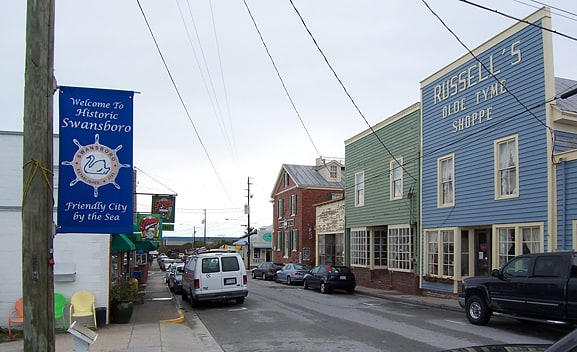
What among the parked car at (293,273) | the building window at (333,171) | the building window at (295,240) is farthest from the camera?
the building window at (333,171)

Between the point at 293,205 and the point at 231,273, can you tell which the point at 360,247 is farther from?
the point at 293,205

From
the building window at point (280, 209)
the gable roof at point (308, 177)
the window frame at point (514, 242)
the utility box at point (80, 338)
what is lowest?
the utility box at point (80, 338)

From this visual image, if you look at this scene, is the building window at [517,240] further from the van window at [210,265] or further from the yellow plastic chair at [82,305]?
the yellow plastic chair at [82,305]

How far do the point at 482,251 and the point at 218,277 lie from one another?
379 inches

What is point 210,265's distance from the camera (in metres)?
19.1

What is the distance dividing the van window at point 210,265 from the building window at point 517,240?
31.4ft

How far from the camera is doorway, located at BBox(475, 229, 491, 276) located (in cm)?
1909

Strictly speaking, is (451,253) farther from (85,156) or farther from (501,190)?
(85,156)

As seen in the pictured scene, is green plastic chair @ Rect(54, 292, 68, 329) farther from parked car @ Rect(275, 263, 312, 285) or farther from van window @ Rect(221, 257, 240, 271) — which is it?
parked car @ Rect(275, 263, 312, 285)

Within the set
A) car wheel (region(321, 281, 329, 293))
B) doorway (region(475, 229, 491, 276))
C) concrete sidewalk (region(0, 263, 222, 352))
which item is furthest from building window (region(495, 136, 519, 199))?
concrete sidewalk (region(0, 263, 222, 352))

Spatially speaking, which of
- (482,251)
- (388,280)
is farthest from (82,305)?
(388,280)

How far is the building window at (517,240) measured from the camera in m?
16.0

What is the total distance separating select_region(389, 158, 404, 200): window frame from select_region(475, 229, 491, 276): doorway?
524 centimetres

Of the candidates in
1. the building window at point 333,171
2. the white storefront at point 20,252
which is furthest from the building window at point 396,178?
the building window at point 333,171
